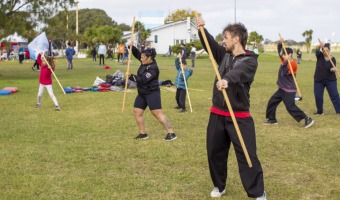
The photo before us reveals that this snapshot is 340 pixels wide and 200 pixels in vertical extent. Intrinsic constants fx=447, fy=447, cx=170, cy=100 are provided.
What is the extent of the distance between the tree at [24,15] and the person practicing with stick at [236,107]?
20505mm

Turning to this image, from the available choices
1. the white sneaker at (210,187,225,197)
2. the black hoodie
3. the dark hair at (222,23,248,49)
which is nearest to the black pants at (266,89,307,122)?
the white sneaker at (210,187,225,197)

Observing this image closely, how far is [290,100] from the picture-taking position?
10125 mm

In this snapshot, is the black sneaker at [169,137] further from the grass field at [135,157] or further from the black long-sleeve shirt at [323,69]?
the black long-sleeve shirt at [323,69]

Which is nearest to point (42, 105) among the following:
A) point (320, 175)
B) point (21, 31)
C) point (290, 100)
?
point (290, 100)

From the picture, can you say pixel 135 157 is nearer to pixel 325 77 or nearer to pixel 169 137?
pixel 169 137

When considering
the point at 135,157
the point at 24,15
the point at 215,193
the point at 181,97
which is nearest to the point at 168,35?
the point at 24,15

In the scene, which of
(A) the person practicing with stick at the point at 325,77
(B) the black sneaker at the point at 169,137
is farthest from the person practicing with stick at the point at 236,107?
(A) the person practicing with stick at the point at 325,77

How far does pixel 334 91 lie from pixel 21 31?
17.2 metres

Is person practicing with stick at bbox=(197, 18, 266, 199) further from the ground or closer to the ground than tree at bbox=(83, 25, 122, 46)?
closer to the ground

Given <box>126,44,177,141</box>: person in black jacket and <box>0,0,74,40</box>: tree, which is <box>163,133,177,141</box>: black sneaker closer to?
<box>126,44,177,141</box>: person in black jacket

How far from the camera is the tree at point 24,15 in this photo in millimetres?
23344

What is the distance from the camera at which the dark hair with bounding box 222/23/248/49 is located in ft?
15.8

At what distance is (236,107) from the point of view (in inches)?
194

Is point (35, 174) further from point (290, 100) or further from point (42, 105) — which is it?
point (42, 105)
